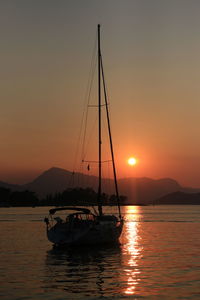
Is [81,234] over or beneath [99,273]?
over

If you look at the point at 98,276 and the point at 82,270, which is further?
the point at 82,270

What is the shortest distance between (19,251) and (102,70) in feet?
79.3

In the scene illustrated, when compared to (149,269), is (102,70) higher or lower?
higher

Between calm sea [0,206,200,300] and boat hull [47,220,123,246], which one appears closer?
calm sea [0,206,200,300]

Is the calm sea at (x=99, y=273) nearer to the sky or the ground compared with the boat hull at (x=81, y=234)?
nearer to the ground

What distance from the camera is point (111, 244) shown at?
175 feet

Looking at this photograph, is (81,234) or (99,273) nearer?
(99,273)

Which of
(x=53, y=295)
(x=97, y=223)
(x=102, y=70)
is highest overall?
(x=102, y=70)

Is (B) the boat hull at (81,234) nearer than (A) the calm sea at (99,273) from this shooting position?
No

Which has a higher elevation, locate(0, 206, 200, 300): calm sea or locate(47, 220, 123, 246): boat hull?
locate(47, 220, 123, 246): boat hull

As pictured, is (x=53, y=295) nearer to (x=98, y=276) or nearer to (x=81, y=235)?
(x=98, y=276)

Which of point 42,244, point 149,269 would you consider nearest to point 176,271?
point 149,269

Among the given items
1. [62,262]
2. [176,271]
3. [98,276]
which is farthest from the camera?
[62,262]

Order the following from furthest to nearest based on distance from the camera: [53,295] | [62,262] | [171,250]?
[171,250], [62,262], [53,295]
